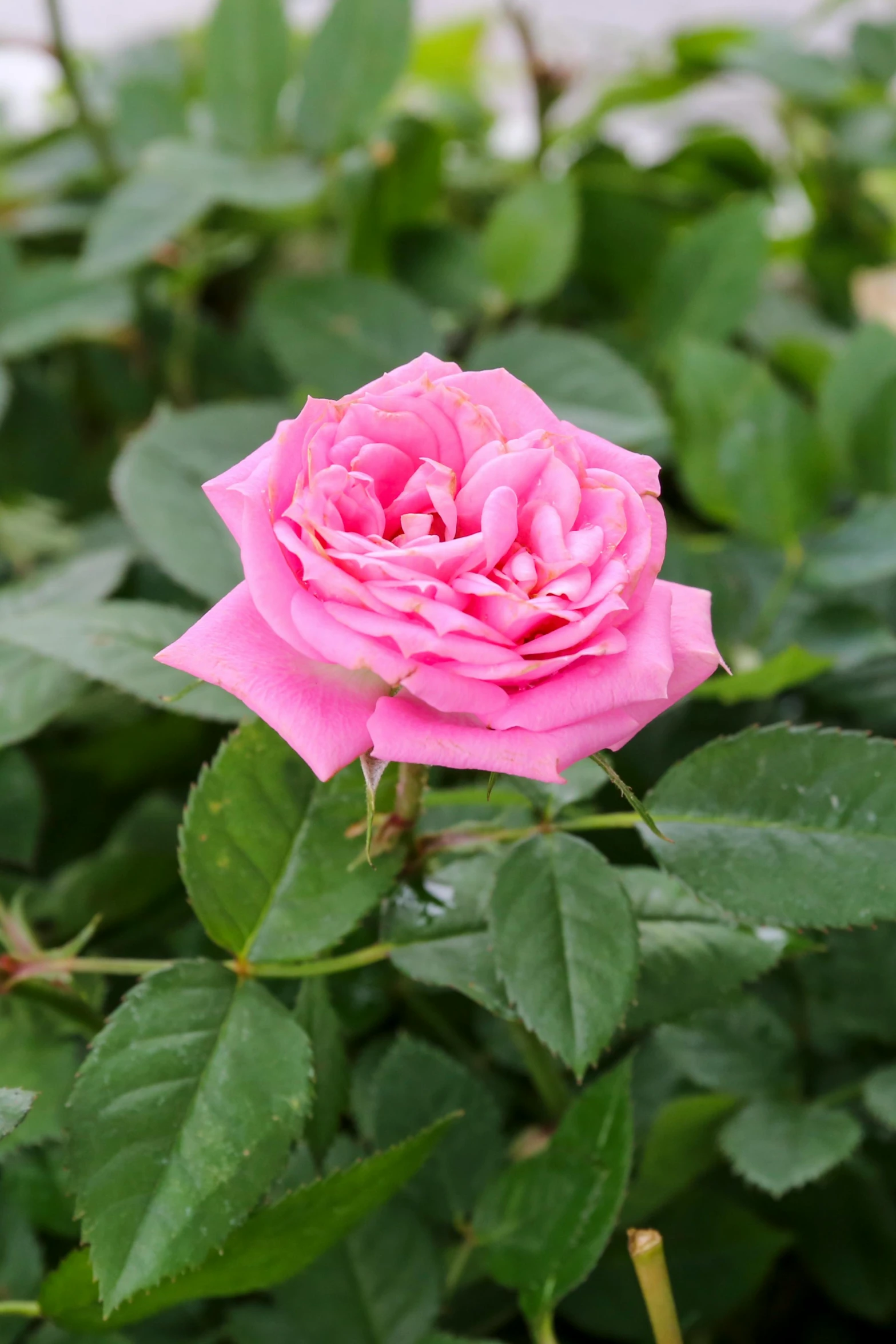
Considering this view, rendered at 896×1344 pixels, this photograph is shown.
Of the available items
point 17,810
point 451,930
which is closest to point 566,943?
point 451,930

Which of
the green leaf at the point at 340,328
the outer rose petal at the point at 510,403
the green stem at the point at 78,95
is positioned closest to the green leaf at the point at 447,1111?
the outer rose petal at the point at 510,403

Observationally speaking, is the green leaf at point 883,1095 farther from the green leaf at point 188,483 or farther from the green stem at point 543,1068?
the green leaf at point 188,483

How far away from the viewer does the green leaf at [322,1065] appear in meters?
0.35

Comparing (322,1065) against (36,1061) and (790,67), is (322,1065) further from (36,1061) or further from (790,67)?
(790,67)

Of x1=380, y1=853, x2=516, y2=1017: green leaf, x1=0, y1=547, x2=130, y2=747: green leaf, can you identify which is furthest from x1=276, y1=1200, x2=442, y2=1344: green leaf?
x1=0, y1=547, x2=130, y2=747: green leaf

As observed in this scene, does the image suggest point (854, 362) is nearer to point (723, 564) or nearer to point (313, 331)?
point (723, 564)

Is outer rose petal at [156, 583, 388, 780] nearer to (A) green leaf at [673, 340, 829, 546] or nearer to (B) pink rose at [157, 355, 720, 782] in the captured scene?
(B) pink rose at [157, 355, 720, 782]

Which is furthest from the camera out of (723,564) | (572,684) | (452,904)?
(723,564)

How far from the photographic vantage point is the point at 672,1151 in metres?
0.42

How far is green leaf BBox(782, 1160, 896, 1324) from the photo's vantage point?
477mm

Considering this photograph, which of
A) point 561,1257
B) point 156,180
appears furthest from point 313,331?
point 561,1257

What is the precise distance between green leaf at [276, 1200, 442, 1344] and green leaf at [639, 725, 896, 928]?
0.59 ft

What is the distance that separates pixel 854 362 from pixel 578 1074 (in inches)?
16.9

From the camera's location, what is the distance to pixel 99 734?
22.5 inches
